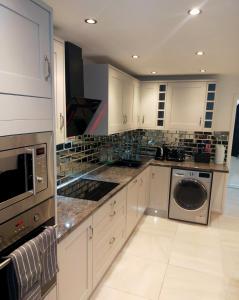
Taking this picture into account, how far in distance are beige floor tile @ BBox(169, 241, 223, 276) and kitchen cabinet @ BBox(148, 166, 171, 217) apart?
77 cm

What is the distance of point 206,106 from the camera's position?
3.63 m

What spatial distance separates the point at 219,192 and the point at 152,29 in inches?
123

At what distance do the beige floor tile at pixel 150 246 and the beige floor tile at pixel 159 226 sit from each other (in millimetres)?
100

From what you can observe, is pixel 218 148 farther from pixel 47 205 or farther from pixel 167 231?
pixel 47 205

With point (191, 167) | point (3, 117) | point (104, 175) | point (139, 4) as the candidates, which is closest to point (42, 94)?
point (3, 117)

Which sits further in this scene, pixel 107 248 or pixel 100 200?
pixel 107 248

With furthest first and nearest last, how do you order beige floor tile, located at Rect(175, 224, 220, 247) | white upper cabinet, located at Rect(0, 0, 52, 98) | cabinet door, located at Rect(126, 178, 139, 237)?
beige floor tile, located at Rect(175, 224, 220, 247), cabinet door, located at Rect(126, 178, 139, 237), white upper cabinet, located at Rect(0, 0, 52, 98)

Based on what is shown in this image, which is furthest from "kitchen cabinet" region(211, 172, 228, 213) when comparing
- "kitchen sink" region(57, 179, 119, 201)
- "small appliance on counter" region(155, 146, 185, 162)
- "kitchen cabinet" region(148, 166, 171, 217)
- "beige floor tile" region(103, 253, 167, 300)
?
"kitchen sink" region(57, 179, 119, 201)

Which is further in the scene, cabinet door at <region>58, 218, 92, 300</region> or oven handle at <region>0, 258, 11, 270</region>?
cabinet door at <region>58, 218, 92, 300</region>

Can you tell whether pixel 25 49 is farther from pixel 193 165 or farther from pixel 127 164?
pixel 193 165

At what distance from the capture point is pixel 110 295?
2.14 metres

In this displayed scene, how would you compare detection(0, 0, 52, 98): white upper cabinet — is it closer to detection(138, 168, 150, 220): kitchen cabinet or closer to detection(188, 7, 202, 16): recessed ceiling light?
detection(188, 7, 202, 16): recessed ceiling light

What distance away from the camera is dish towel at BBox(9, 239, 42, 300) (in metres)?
1.04

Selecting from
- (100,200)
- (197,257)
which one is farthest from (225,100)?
(100,200)
